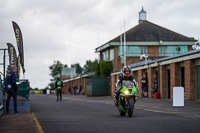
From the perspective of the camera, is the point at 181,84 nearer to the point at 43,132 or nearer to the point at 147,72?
the point at 147,72

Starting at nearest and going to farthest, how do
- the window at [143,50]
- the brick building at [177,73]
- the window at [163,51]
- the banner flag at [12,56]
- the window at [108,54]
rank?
the banner flag at [12,56]
the brick building at [177,73]
the window at [143,50]
the window at [163,51]
the window at [108,54]

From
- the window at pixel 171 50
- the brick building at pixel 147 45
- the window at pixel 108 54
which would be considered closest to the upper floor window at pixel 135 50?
the brick building at pixel 147 45

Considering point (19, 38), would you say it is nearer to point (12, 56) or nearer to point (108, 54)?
point (12, 56)

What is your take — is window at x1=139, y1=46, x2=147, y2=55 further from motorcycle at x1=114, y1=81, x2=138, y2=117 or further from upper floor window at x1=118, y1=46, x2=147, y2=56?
motorcycle at x1=114, y1=81, x2=138, y2=117

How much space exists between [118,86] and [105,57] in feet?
177

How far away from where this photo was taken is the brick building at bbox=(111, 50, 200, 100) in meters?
28.4

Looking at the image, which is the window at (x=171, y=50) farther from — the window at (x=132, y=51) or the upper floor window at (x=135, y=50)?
the window at (x=132, y=51)

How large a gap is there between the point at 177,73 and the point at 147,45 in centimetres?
3043

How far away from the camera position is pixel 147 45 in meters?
62.2

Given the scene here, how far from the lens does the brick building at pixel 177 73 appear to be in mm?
28406

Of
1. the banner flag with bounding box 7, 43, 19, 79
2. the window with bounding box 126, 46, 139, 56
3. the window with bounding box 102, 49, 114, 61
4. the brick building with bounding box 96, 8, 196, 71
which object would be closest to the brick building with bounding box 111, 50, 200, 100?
the banner flag with bounding box 7, 43, 19, 79

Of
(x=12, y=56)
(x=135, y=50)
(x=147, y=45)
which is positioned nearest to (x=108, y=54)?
(x=135, y=50)

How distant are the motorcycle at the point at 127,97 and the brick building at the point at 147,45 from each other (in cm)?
4601

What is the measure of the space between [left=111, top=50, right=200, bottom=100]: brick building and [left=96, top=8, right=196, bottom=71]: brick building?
67.8 feet
